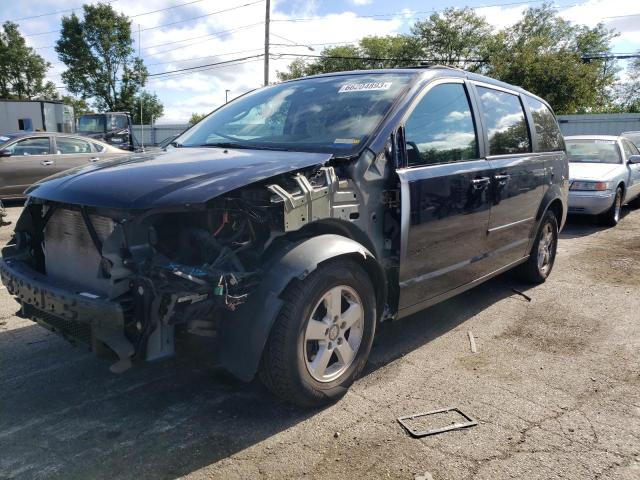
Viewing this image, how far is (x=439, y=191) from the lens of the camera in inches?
138

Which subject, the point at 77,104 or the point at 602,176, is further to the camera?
the point at 77,104

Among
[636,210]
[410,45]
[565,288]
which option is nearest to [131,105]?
[410,45]

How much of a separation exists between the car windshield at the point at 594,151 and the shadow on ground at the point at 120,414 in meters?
8.40

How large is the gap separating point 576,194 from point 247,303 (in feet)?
27.3

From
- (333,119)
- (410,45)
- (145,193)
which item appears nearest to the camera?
(145,193)

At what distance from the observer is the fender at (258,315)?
255cm

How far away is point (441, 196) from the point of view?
353 centimetres

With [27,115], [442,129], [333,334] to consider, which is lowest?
[333,334]

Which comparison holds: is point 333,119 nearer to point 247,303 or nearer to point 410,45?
point 247,303

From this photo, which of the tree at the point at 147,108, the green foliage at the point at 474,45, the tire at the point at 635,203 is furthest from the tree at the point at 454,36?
the tire at the point at 635,203

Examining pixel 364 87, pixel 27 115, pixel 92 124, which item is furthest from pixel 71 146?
pixel 27 115

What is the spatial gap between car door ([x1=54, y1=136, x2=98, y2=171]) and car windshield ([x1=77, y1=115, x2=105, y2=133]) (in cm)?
1108

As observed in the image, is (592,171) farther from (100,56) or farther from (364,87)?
(100,56)

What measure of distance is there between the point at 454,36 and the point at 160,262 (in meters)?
54.7
